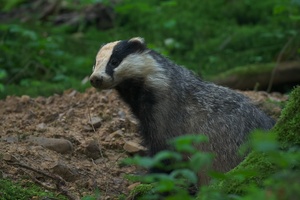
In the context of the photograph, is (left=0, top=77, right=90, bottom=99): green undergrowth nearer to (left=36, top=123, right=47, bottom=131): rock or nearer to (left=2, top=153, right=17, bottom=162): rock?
(left=36, top=123, right=47, bottom=131): rock

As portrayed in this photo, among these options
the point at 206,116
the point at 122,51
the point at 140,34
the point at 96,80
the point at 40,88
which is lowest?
the point at 140,34

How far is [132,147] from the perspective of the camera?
23.4 ft

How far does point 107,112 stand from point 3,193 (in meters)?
2.40

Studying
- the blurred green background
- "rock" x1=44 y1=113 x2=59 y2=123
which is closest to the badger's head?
"rock" x1=44 y1=113 x2=59 y2=123

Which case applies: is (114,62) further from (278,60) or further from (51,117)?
(278,60)

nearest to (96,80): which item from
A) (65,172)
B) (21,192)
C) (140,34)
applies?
(65,172)

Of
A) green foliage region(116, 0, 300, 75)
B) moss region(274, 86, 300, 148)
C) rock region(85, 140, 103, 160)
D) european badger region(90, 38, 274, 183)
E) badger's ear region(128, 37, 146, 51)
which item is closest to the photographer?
moss region(274, 86, 300, 148)

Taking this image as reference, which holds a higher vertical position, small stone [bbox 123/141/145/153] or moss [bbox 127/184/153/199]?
moss [bbox 127/184/153/199]

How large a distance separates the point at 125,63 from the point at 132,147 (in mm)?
893

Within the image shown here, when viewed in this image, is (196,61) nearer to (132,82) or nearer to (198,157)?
(132,82)

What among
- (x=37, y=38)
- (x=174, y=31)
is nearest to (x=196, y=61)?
(x=174, y=31)

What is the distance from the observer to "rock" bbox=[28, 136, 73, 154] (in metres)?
6.77

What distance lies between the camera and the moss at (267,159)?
4.79 m

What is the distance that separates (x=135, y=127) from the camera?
24.6 ft
